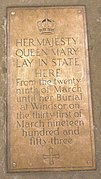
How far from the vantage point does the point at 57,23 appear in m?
2.56

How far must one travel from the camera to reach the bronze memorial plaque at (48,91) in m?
2.33

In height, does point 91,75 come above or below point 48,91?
above

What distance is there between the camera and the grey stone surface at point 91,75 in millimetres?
2311

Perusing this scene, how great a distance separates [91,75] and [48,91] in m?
0.32

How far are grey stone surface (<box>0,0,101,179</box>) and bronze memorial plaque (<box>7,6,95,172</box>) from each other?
0.12 ft

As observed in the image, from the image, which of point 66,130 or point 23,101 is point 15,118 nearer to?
point 23,101

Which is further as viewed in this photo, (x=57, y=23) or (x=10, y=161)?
(x=57, y=23)

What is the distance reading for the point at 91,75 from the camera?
2.48 m

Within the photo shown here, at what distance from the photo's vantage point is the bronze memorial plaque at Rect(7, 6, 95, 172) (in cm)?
233

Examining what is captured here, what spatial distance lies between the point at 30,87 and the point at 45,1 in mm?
671

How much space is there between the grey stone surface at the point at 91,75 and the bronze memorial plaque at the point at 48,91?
0.04m

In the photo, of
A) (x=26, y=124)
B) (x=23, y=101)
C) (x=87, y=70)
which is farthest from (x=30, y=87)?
(x=87, y=70)

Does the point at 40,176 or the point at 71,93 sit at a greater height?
the point at 71,93

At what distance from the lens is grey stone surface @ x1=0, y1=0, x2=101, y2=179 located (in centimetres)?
231
